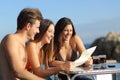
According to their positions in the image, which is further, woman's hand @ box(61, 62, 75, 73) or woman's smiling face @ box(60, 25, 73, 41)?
woman's smiling face @ box(60, 25, 73, 41)

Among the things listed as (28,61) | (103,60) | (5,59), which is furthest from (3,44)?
(103,60)

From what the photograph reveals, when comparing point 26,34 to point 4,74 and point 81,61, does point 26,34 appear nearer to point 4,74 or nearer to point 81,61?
point 4,74

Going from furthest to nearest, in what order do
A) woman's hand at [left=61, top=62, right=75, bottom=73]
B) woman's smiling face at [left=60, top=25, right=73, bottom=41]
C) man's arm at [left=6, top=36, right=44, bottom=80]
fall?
woman's smiling face at [left=60, top=25, right=73, bottom=41] → woman's hand at [left=61, top=62, right=75, bottom=73] → man's arm at [left=6, top=36, right=44, bottom=80]

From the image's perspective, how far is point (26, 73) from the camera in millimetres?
3404

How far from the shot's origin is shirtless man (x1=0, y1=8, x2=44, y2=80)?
10.9 feet

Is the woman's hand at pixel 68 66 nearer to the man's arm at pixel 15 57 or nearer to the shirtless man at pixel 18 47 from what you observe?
the shirtless man at pixel 18 47

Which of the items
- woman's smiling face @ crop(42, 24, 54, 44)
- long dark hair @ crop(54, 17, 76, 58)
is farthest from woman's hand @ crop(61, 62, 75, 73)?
long dark hair @ crop(54, 17, 76, 58)

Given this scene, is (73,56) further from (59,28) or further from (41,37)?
(41,37)

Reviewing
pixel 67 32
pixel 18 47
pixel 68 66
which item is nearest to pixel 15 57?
pixel 18 47

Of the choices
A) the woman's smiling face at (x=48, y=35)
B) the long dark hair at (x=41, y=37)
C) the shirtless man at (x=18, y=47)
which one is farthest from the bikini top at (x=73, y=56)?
the shirtless man at (x=18, y=47)

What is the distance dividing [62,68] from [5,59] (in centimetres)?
75

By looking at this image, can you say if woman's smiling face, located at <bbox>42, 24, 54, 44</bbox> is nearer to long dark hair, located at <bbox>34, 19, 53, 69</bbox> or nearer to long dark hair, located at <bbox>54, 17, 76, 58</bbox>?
long dark hair, located at <bbox>34, 19, 53, 69</bbox>

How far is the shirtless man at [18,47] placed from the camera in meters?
3.32

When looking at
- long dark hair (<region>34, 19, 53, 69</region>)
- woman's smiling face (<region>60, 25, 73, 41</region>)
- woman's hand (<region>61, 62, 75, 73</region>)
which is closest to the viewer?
woman's hand (<region>61, 62, 75, 73</region>)
